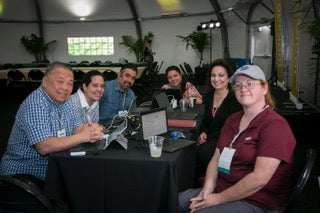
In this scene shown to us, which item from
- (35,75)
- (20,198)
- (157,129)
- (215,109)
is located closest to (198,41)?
(35,75)

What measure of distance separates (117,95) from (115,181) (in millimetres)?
1868

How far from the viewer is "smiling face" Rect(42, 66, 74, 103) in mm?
1953

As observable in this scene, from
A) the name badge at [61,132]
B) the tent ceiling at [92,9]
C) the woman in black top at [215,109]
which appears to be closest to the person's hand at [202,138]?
the woman in black top at [215,109]

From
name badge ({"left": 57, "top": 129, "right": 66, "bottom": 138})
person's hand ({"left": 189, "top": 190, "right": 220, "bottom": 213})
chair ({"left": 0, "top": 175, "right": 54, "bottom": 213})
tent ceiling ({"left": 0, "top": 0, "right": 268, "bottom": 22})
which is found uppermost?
tent ceiling ({"left": 0, "top": 0, "right": 268, "bottom": 22})

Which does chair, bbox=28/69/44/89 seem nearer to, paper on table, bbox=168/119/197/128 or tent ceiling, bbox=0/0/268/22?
tent ceiling, bbox=0/0/268/22

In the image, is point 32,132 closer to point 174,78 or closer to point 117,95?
point 117,95

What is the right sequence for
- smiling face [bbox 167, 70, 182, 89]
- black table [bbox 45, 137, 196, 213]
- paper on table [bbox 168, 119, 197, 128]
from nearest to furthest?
1. black table [bbox 45, 137, 196, 213]
2. paper on table [bbox 168, 119, 197, 128]
3. smiling face [bbox 167, 70, 182, 89]

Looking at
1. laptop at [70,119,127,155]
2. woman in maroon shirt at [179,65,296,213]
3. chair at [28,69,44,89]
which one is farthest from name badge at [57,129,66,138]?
chair at [28,69,44,89]

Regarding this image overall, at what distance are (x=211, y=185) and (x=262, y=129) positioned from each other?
1.50 feet

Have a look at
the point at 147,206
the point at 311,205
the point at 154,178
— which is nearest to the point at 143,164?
the point at 154,178

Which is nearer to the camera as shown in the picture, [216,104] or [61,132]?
[61,132]

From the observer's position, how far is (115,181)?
1749 millimetres

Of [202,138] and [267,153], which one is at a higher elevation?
[267,153]

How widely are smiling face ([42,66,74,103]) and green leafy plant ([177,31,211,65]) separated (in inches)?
415
